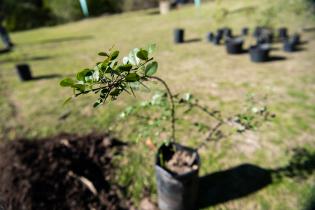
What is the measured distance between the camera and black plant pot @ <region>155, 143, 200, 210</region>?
2464mm

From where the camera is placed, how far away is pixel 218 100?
16.8 ft

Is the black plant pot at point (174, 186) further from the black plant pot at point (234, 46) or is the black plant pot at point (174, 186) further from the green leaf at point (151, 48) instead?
the black plant pot at point (234, 46)

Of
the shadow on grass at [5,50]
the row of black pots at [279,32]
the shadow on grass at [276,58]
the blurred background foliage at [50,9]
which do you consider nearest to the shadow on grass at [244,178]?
the shadow on grass at [276,58]

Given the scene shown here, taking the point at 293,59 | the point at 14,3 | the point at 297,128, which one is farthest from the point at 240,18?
the point at 14,3

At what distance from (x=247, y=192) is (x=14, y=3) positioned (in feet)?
86.1

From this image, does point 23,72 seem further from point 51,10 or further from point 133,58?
point 51,10

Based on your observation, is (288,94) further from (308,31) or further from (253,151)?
(308,31)

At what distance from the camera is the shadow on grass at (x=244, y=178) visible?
298cm

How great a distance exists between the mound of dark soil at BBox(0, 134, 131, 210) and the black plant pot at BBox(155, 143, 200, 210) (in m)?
0.54

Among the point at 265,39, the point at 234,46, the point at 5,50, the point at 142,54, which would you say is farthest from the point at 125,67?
the point at 5,50

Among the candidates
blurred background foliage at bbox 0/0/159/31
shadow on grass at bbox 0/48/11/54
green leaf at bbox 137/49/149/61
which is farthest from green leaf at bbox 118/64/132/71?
blurred background foliage at bbox 0/0/159/31

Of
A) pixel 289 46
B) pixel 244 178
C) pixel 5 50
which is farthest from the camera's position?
pixel 5 50

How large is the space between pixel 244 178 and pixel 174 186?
1166 mm

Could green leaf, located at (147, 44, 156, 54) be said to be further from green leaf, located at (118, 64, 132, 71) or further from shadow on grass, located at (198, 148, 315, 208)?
shadow on grass, located at (198, 148, 315, 208)
